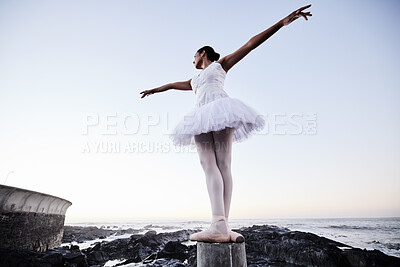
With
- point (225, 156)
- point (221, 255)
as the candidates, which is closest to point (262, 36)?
point (225, 156)

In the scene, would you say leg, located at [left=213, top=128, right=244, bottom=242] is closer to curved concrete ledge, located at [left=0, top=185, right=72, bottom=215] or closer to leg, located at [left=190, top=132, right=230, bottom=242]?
leg, located at [left=190, top=132, right=230, bottom=242]

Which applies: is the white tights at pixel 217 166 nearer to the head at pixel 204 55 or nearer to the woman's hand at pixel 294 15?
the head at pixel 204 55

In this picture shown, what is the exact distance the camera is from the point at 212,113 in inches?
70.6

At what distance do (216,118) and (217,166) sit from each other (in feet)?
1.52

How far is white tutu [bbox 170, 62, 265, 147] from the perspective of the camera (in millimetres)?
1757

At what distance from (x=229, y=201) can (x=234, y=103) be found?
0.88 metres

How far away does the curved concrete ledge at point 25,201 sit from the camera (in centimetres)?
740

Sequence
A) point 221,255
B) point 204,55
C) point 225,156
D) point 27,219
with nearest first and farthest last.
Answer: point 221,255, point 225,156, point 204,55, point 27,219

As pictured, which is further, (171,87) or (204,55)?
(171,87)

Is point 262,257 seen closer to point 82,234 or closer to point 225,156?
point 225,156

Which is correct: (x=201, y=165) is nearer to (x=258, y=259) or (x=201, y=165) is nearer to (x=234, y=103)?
(x=234, y=103)

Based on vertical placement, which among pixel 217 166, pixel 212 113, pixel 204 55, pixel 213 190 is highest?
pixel 204 55

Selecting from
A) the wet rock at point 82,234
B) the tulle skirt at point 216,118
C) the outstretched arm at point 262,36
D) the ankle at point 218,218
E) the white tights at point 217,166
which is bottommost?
the wet rock at point 82,234

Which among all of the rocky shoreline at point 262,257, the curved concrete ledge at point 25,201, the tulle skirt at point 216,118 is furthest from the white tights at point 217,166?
the curved concrete ledge at point 25,201
